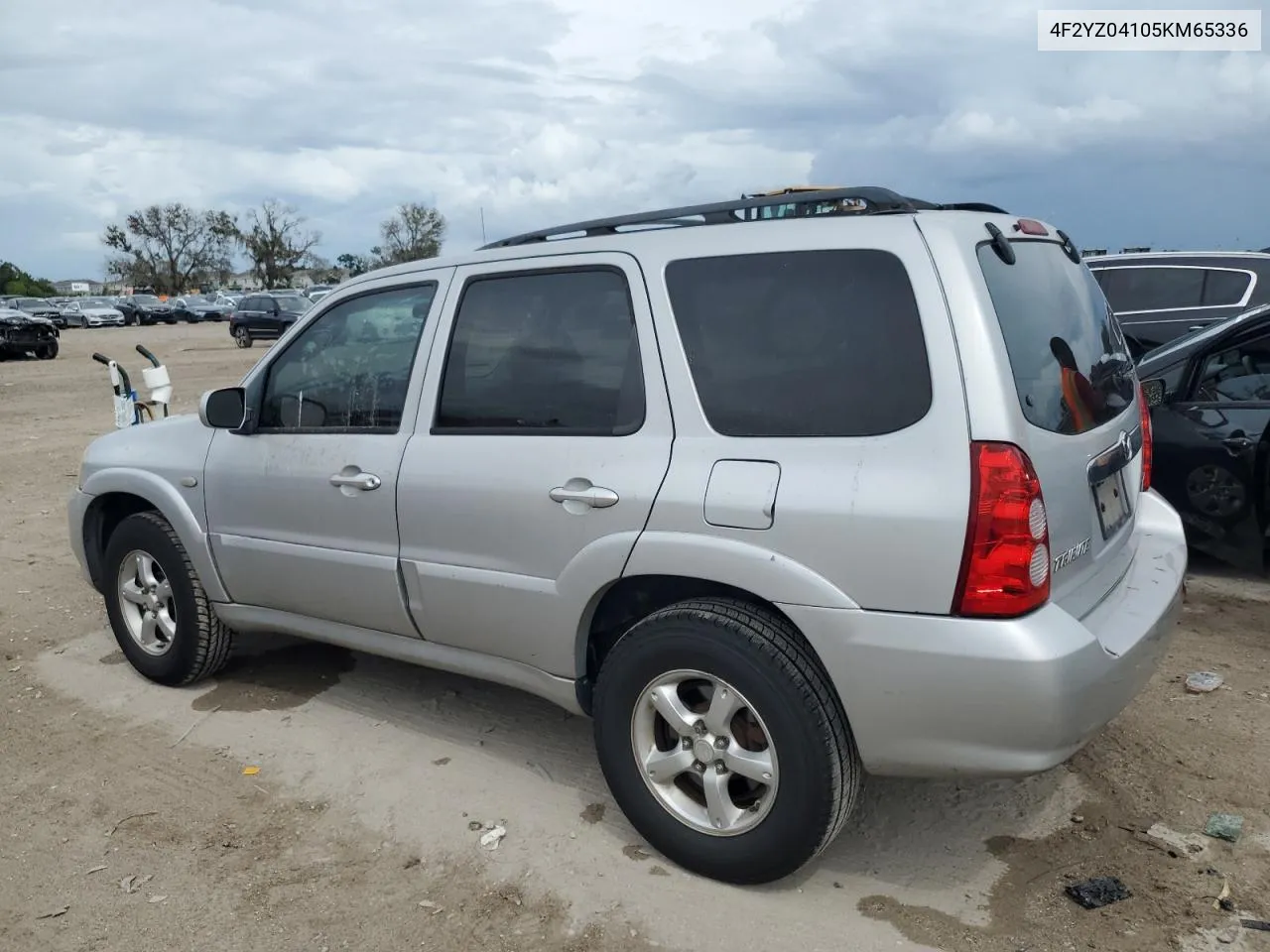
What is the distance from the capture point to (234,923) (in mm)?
3021

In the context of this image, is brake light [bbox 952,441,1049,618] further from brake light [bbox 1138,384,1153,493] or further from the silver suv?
brake light [bbox 1138,384,1153,493]

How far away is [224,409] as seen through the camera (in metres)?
4.18

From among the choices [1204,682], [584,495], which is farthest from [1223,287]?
[584,495]

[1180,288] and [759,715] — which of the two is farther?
[1180,288]

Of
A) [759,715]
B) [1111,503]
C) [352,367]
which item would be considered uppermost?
[352,367]

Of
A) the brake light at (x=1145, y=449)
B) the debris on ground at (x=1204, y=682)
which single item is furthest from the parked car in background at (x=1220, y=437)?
the brake light at (x=1145, y=449)

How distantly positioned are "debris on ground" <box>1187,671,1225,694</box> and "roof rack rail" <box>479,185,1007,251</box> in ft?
7.71

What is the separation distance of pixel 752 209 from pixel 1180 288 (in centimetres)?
730

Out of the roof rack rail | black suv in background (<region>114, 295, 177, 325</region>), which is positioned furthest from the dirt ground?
black suv in background (<region>114, 295, 177, 325</region>)

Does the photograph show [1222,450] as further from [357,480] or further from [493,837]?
[357,480]

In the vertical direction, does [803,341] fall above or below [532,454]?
above

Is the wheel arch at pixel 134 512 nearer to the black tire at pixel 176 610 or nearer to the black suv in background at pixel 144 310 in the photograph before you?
the black tire at pixel 176 610

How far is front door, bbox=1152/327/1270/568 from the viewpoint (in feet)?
17.7

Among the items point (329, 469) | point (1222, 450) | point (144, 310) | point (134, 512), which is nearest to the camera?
point (329, 469)
